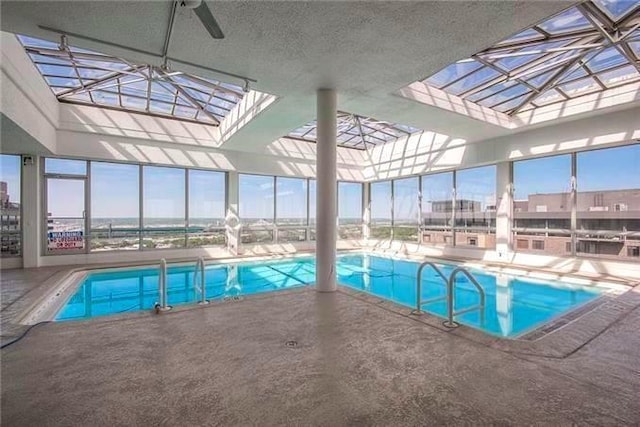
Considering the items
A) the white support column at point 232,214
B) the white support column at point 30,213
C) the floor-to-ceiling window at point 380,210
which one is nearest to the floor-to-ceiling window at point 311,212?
the floor-to-ceiling window at point 380,210

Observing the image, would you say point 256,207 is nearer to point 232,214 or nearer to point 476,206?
point 232,214

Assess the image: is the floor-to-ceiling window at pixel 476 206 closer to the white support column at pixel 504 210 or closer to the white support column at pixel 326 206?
the white support column at pixel 504 210

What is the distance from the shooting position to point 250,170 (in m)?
10.3

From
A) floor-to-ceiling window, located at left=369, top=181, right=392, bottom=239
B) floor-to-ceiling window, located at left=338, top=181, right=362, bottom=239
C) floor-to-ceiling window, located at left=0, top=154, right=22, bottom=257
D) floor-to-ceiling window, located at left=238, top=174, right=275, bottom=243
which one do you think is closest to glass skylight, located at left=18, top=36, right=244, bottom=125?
floor-to-ceiling window, located at left=0, top=154, right=22, bottom=257

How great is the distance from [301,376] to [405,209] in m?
10.1

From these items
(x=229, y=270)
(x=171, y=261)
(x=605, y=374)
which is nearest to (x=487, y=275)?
(x=605, y=374)

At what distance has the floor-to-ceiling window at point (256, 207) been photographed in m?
10.6

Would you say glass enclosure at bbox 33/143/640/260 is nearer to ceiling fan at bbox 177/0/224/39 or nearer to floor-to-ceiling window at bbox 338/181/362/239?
floor-to-ceiling window at bbox 338/181/362/239

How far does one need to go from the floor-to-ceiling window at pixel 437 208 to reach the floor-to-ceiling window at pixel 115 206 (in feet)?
30.6

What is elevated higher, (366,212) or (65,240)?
(366,212)

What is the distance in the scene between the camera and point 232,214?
33.5 ft

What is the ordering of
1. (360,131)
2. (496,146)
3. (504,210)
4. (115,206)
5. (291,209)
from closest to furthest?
(496,146), (504,210), (115,206), (360,131), (291,209)

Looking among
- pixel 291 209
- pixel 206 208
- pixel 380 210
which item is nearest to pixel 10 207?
pixel 206 208

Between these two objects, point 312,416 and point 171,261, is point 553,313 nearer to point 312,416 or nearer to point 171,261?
point 312,416
